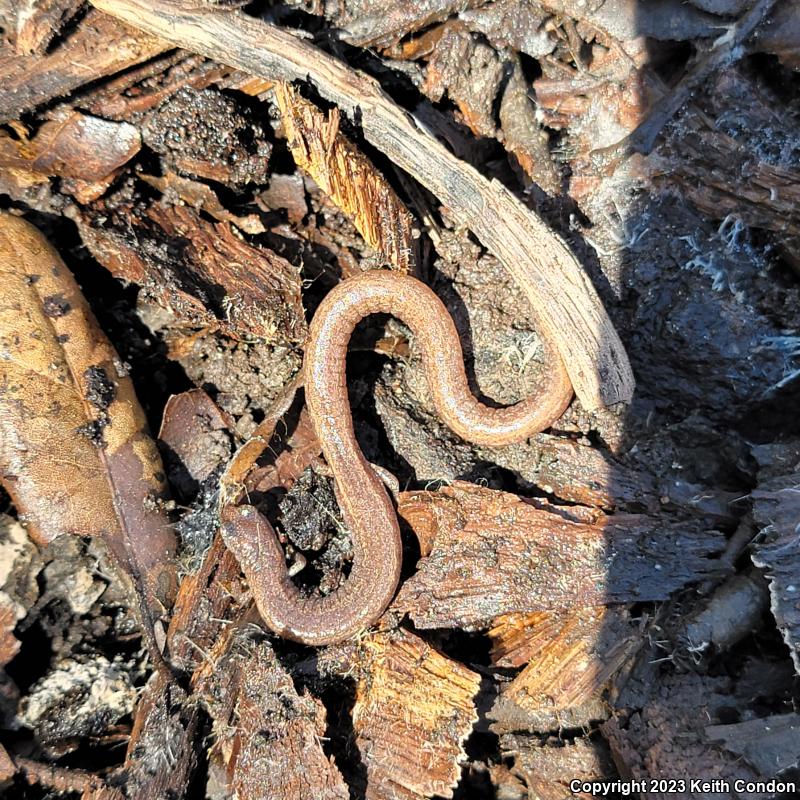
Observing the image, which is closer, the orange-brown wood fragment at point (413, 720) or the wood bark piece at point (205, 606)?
the orange-brown wood fragment at point (413, 720)

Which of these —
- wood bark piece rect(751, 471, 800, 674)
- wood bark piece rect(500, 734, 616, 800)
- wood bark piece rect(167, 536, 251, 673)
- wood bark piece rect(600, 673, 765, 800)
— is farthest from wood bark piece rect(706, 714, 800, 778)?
wood bark piece rect(167, 536, 251, 673)

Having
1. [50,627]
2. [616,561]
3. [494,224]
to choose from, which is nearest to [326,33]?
[494,224]

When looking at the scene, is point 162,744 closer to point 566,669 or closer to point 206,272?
point 566,669

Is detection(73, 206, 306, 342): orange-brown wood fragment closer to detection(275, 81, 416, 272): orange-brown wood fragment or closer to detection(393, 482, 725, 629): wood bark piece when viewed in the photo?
detection(275, 81, 416, 272): orange-brown wood fragment

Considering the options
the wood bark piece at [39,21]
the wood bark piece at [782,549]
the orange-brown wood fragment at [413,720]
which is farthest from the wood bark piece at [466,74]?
the orange-brown wood fragment at [413,720]

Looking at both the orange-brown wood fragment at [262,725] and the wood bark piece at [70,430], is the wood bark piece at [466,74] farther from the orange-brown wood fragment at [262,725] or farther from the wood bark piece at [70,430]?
the orange-brown wood fragment at [262,725]

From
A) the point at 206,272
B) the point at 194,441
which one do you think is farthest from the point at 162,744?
the point at 206,272
